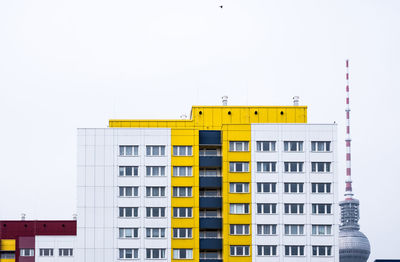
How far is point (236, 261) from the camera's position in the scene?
452 feet

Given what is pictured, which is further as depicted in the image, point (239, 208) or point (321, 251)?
point (239, 208)

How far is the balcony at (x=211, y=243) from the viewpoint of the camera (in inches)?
5492

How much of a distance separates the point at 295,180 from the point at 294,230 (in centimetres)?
772

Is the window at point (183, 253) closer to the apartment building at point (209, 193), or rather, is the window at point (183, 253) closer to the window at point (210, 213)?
the apartment building at point (209, 193)

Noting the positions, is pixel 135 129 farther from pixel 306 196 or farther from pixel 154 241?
pixel 306 196

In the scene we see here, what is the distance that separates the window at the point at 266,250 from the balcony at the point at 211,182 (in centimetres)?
1171

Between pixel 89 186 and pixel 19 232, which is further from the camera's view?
pixel 19 232

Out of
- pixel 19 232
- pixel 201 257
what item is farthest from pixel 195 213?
pixel 19 232

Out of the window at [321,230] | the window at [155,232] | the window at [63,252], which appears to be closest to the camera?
the window at [321,230]

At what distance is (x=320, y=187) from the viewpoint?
141 meters

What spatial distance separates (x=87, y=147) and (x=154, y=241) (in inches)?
715

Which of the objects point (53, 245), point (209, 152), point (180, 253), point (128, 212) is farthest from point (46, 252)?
point (209, 152)

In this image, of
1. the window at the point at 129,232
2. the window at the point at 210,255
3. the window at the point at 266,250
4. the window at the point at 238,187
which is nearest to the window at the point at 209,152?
the window at the point at 238,187

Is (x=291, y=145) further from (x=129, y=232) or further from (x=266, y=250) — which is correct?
(x=129, y=232)
